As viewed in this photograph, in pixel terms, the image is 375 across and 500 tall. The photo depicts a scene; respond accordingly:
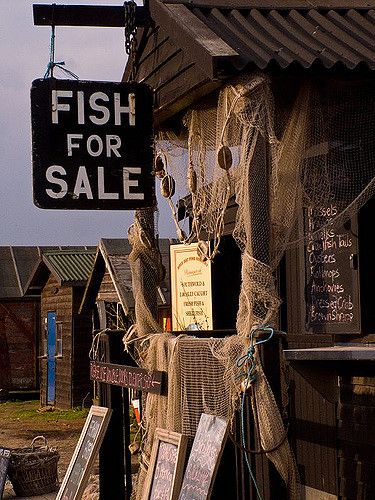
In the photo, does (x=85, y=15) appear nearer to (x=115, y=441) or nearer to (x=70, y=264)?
(x=115, y=441)

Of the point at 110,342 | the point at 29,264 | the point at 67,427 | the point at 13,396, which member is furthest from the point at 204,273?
the point at 29,264

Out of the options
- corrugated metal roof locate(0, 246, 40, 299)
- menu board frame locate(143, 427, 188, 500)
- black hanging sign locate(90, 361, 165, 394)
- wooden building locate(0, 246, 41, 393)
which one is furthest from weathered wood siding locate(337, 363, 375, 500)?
corrugated metal roof locate(0, 246, 40, 299)

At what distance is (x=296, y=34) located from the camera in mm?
6016

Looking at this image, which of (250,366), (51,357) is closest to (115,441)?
(250,366)

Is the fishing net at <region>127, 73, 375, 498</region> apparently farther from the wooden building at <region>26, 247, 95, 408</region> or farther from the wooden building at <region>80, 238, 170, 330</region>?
the wooden building at <region>26, 247, 95, 408</region>

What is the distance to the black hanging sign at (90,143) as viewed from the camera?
6613 millimetres

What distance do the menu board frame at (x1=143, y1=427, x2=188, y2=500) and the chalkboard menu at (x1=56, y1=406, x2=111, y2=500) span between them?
1048mm

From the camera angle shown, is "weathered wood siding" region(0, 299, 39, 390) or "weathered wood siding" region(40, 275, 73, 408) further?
"weathered wood siding" region(0, 299, 39, 390)

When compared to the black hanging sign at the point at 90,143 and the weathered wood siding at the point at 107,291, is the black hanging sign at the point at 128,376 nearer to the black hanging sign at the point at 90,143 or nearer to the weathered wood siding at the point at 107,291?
the black hanging sign at the point at 90,143

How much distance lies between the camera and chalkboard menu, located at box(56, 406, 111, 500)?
7465mm

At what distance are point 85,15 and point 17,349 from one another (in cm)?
2232

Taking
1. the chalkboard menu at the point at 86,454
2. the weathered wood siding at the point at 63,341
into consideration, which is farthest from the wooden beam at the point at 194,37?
the weathered wood siding at the point at 63,341

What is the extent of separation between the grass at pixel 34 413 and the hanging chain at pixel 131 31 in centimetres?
1548

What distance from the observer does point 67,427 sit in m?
20.0
